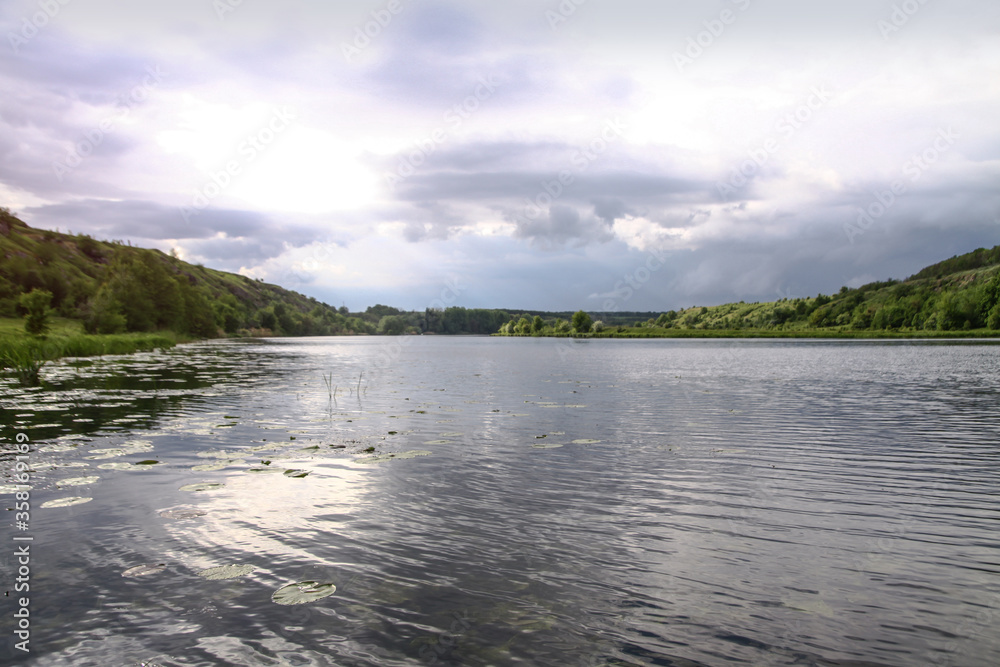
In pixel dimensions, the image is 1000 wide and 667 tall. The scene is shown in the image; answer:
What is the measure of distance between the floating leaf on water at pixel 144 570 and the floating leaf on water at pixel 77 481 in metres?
5.35

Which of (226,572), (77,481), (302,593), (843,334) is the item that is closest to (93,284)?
(77,481)

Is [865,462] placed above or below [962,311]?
below

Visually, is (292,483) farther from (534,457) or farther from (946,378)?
(946,378)

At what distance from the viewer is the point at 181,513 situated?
9375 mm

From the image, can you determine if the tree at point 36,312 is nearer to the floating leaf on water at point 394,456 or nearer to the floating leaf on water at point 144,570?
the floating leaf on water at point 394,456

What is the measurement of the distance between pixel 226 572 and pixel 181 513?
10.2 feet

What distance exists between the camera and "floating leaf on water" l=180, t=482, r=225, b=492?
1077 cm

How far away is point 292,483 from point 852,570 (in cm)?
1025

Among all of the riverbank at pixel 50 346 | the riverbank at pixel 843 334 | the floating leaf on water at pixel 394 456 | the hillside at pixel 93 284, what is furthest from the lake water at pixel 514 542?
the riverbank at pixel 843 334

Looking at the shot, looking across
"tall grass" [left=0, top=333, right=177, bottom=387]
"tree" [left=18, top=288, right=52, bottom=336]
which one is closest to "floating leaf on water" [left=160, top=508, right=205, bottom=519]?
"tall grass" [left=0, top=333, right=177, bottom=387]

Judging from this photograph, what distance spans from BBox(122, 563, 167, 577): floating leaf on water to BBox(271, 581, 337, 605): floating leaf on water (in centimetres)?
196

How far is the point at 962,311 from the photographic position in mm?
155000

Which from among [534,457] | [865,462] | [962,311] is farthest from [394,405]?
[962,311]

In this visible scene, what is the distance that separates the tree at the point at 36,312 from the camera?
147ft
